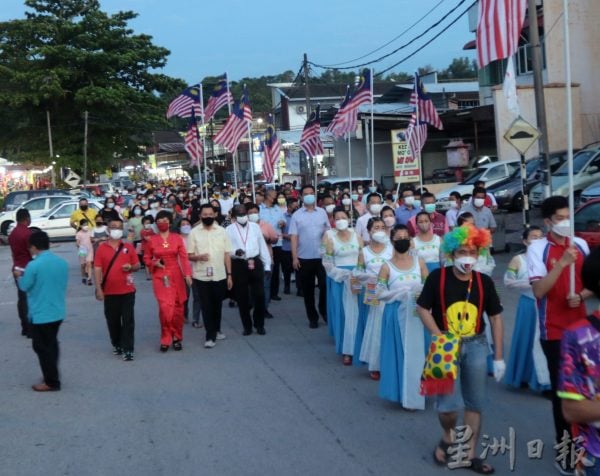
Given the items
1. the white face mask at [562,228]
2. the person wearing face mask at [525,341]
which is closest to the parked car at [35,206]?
the person wearing face mask at [525,341]

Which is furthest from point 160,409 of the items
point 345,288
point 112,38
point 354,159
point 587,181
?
point 112,38

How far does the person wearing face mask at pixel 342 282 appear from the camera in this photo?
364 inches

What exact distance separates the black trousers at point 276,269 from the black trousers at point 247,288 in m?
3.11

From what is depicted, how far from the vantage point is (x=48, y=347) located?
8.36 m

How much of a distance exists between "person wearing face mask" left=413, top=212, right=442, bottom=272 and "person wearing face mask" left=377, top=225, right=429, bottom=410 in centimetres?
186

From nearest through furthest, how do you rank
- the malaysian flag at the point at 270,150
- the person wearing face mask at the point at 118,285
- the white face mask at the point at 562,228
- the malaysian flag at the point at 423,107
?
the white face mask at the point at 562,228
the person wearing face mask at the point at 118,285
the malaysian flag at the point at 423,107
the malaysian flag at the point at 270,150

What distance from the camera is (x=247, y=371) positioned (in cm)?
907

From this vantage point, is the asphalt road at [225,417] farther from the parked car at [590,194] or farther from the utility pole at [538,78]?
the parked car at [590,194]

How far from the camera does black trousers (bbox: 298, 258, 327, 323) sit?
11.6 meters

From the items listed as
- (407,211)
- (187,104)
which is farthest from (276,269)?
(187,104)

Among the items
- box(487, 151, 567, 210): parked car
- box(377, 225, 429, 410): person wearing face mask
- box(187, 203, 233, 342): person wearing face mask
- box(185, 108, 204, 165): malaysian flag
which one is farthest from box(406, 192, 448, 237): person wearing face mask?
box(487, 151, 567, 210): parked car

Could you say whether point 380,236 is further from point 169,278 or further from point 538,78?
point 538,78

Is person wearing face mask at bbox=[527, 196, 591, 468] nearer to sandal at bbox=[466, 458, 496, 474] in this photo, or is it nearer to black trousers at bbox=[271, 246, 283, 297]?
sandal at bbox=[466, 458, 496, 474]

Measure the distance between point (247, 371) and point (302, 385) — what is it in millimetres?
933
